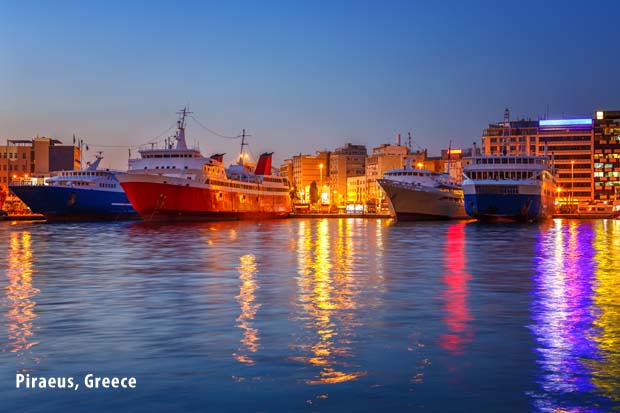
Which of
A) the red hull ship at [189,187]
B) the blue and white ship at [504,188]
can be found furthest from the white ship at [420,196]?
the red hull ship at [189,187]

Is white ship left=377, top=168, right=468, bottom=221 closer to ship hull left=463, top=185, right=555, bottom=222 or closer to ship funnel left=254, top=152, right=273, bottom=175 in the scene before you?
ship hull left=463, top=185, right=555, bottom=222

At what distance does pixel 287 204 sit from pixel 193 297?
404 feet

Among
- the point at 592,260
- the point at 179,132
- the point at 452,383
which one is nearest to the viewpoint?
the point at 452,383

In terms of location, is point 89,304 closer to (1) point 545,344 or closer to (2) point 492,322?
(2) point 492,322

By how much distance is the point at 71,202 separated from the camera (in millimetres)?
109875

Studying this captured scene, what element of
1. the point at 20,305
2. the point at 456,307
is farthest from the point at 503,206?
the point at 20,305

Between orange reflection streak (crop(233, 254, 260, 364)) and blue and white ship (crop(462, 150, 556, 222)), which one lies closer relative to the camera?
orange reflection streak (crop(233, 254, 260, 364))

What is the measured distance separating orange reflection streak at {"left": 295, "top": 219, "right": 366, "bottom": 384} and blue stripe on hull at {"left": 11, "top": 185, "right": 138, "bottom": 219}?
77.0m

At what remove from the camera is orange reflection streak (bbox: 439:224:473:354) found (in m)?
15.9

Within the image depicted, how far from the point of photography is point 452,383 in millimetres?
12500

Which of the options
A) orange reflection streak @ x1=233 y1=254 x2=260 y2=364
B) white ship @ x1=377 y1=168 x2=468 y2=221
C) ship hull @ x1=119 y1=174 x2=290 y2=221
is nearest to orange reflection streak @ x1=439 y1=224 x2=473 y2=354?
orange reflection streak @ x1=233 y1=254 x2=260 y2=364

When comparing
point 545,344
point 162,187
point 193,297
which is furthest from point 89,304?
point 162,187

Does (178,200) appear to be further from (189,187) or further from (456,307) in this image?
(456,307)

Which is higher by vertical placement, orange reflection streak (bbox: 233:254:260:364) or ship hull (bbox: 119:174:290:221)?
ship hull (bbox: 119:174:290:221)
